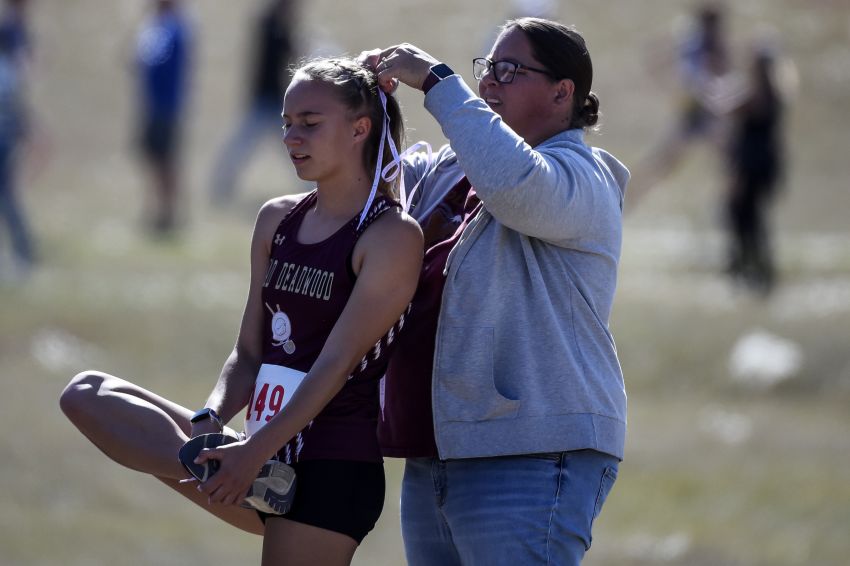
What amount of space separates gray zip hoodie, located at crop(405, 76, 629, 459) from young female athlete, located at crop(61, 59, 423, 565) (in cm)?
16

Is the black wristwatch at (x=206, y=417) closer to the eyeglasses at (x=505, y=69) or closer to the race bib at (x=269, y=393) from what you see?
the race bib at (x=269, y=393)

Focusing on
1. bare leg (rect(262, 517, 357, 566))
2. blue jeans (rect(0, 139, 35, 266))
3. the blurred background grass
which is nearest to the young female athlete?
bare leg (rect(262, 517, 357, 566))

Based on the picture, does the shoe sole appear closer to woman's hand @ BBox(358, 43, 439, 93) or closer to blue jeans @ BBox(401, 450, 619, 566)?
blue jeans @ BBox(401, 450, 619, 566)

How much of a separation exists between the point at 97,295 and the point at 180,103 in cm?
379

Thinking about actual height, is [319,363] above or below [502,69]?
below

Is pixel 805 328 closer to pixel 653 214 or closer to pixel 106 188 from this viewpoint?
pixel 653 214

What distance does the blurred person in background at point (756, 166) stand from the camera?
507 inches

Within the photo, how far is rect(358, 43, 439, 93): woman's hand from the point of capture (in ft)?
11.9

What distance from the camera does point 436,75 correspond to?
3.60m

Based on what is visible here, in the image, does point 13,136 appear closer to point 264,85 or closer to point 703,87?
point 264,85

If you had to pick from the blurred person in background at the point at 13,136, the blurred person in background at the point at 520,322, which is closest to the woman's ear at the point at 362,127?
the blurred person in background at the point at 520,322

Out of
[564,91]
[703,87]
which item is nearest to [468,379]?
[564,91]

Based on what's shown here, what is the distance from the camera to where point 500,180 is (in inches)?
136

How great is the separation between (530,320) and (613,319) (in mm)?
7881
